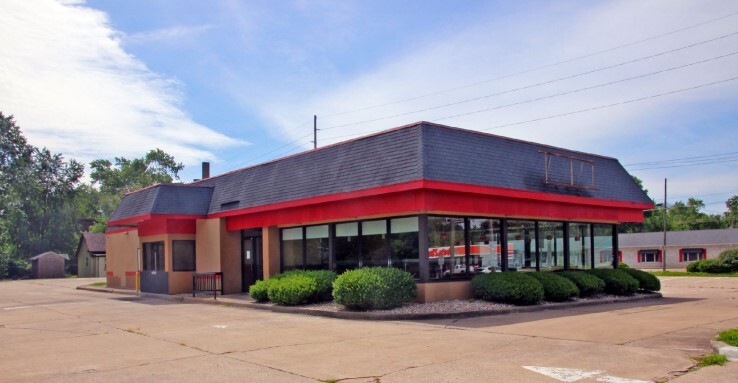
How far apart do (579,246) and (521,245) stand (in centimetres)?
402

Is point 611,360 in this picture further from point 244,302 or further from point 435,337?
point 244,302

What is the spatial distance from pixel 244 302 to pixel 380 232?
5466 millimetres

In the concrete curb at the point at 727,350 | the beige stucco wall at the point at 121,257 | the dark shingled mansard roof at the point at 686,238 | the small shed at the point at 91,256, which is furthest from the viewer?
the dark shingled mansard roof at the point at 686,238

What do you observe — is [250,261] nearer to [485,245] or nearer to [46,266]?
[485,245]

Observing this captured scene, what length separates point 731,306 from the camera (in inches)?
757

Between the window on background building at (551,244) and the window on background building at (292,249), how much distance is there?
8.73 meters

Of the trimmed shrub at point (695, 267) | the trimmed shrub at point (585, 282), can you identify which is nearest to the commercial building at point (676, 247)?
the trimmed shrub at point (695, 267)

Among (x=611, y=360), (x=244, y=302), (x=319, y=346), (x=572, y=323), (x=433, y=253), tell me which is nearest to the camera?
(x=611, y=360)

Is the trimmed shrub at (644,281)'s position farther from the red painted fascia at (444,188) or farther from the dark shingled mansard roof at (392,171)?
the dark shingled mansard roof at (392,171)

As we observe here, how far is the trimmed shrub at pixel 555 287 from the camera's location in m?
19.1

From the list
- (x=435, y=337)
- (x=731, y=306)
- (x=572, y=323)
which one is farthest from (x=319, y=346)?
(x=731, y=306)

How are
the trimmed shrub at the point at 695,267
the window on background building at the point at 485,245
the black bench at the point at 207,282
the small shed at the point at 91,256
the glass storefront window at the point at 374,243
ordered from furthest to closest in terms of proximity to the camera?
the small shed at the point at 91,256 < the trimmed shrub at the point at 695,267 < the black bench at the point at 207,282 < the window on background building at the point at 485,245 < the glass storefront window at the point at 374,243

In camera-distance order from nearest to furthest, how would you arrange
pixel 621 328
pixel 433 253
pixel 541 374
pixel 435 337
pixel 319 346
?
pixel 541 374
pixel 319 346
pixel 435 337
pixel 621 328
pixel 433 253

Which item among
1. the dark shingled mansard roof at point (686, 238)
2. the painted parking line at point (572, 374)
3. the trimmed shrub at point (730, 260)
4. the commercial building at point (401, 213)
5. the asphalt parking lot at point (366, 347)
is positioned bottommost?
the trimmed shrub at point (730, 260)
